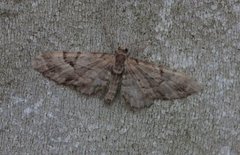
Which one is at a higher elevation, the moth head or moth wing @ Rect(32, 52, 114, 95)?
the moth head

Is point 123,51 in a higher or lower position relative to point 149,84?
higher

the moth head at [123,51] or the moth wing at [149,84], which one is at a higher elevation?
the moth head at [123,51]

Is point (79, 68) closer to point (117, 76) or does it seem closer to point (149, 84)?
point (117, 76)

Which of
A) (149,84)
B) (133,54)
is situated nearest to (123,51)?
(133,54)

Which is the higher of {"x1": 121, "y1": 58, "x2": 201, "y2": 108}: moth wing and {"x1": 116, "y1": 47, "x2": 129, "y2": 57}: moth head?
{"x1": 116, "y1": 47, "x2": 129, "y2": 57}: moth head
